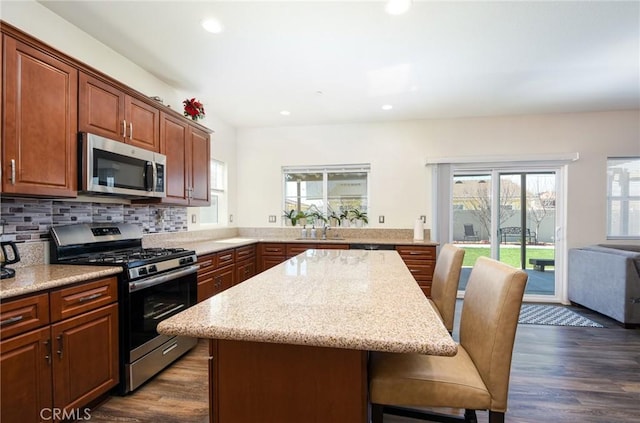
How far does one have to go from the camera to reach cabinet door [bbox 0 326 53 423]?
1.41 m

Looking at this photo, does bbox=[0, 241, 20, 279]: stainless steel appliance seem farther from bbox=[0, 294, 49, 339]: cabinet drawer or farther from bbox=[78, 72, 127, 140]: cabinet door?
bbox=[78, 72, 127, 140]: cabinet door

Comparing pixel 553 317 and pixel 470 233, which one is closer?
pixel 553 317

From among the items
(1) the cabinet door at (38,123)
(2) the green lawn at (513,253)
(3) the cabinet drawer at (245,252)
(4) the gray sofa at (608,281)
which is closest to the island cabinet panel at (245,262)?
(3) the cabinet drawer at (245,252)

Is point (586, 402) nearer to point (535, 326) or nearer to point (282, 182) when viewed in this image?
point (535, 326)

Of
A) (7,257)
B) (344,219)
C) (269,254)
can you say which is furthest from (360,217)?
(7,257)

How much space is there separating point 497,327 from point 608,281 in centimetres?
337

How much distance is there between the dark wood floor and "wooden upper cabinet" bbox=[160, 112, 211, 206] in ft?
4.89

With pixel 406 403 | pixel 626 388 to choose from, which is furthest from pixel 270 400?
pixel 626 388

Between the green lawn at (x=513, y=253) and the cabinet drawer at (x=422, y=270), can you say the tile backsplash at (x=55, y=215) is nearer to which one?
the cabinet drawer at (x=422, y=270)

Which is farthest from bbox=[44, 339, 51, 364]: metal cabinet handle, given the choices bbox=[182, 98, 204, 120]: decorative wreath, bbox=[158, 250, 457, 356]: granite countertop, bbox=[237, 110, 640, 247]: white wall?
bbox=[237, 110, 640, 247]: white wall

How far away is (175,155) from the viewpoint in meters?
3.03

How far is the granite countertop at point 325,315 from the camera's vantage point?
86 centimetres

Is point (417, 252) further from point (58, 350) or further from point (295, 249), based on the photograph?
point (58, 350)

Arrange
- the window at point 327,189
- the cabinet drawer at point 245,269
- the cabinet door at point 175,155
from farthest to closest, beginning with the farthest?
the window at point 327,189
the cabinet drawer at point 245,269
the cabinet door at point 175,155
